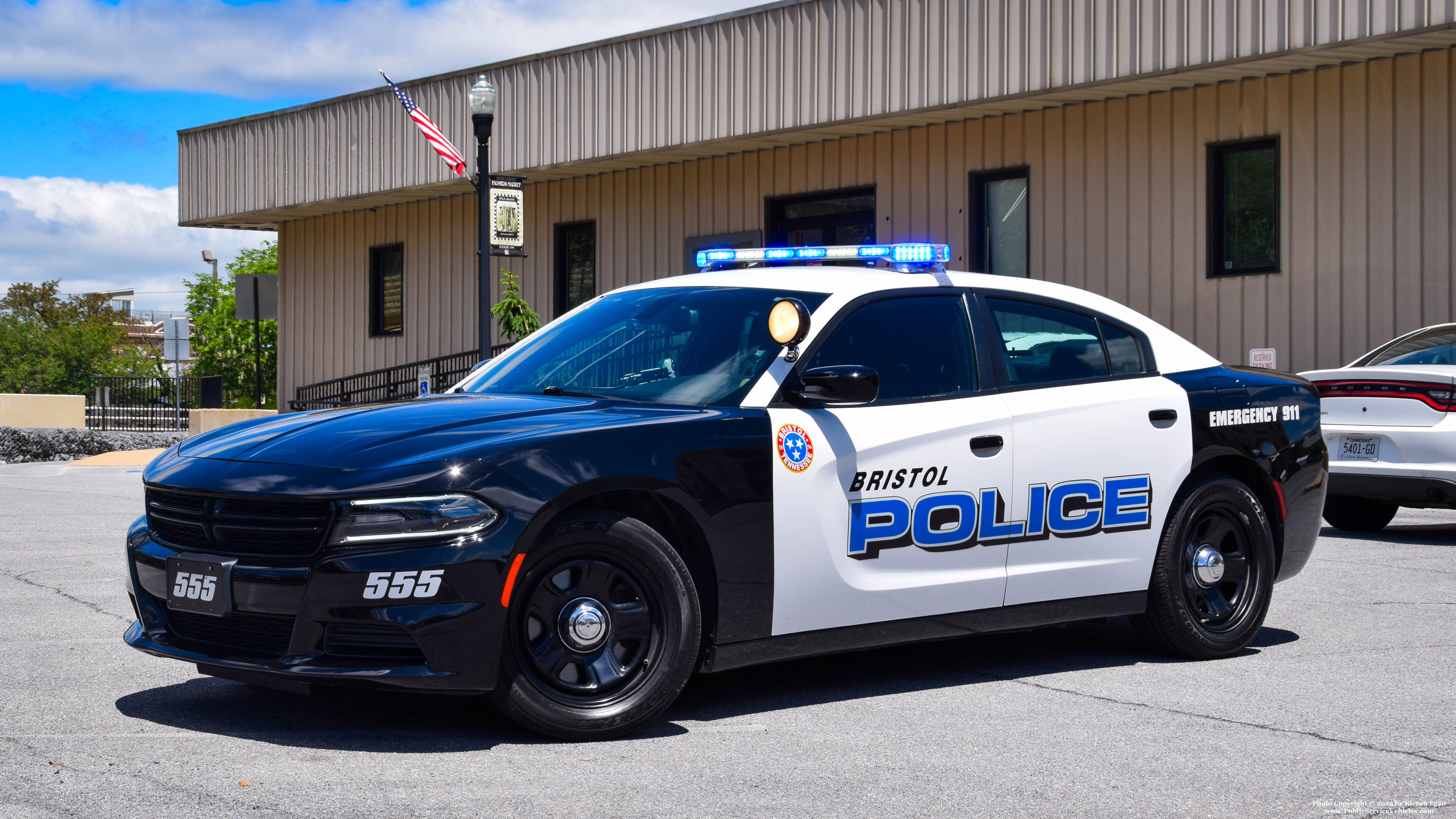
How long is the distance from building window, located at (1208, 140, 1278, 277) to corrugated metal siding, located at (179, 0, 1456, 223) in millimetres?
906

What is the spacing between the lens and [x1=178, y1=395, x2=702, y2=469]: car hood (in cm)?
454

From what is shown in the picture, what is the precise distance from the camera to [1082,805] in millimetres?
4078

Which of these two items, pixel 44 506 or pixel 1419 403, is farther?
pixel 44 506

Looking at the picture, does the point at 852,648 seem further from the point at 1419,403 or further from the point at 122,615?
the point at 1419,403

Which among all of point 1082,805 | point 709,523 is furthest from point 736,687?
point 1082,805

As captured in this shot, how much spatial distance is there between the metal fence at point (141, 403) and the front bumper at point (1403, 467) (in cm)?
2366

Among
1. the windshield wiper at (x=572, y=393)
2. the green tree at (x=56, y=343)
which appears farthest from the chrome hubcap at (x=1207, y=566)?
the green tree at (x=56, y=343)

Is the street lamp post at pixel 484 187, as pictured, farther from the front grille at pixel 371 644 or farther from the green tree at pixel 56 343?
the green tree at pixel 56 343

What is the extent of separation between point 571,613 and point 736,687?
4.11 ft

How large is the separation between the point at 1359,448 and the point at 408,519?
7.98 meters

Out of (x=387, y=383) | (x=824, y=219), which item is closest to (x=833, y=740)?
(x=824, y=219)

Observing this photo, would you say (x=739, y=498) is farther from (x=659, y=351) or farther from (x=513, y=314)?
(x=513, y=314)

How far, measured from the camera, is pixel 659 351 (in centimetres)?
561

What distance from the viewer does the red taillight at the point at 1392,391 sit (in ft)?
33.3
